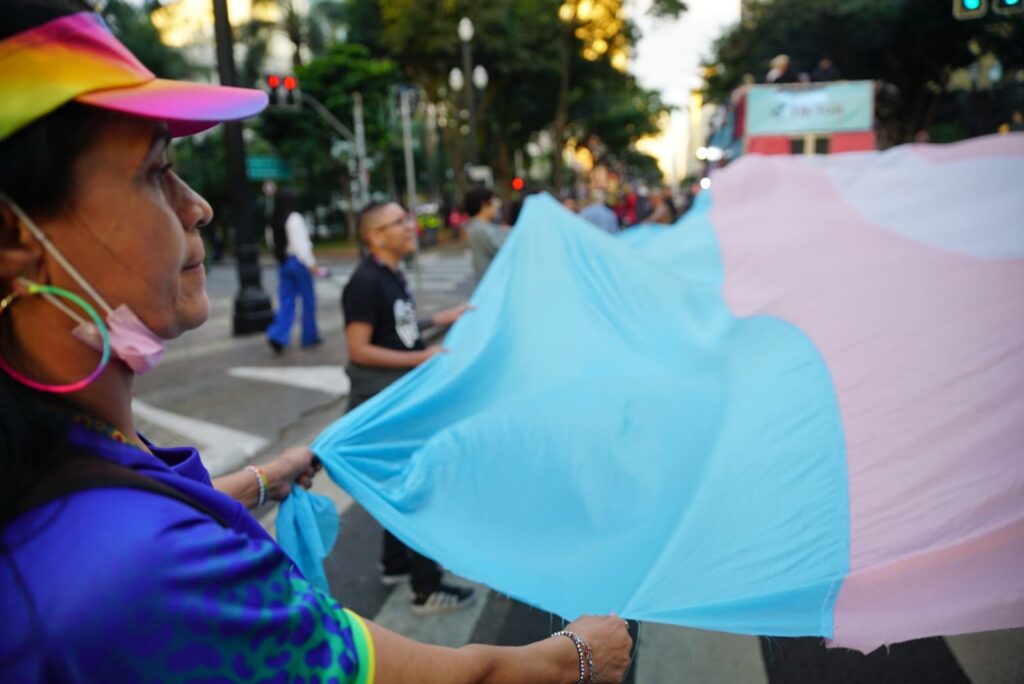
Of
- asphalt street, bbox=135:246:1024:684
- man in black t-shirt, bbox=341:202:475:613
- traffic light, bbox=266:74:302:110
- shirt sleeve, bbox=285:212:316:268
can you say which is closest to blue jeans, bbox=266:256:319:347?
shirt sleeve, bbox=285:212:316:268

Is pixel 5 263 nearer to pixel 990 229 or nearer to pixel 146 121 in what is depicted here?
pixel 146 121

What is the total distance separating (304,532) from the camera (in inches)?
79.4

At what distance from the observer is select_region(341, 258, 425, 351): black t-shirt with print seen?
3477 mm

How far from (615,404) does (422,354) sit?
3.49 feet

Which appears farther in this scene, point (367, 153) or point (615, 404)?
point (367, 153)

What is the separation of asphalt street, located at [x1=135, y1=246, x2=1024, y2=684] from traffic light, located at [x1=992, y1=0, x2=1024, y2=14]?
6.51 m

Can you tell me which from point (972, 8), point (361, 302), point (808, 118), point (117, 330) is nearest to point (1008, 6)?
point (972, 8)

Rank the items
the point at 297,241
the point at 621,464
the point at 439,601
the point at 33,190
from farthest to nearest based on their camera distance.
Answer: the point at 297,241
the point at 439,601
the point at 621,464
the point at 33,190

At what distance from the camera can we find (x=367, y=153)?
40.4 metres

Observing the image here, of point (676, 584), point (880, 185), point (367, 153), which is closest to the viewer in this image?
point (676, 584)

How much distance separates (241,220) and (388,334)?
25.6 ft

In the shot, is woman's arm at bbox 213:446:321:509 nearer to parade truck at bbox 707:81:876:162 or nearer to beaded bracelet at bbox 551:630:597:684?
beaded bracelet at bbox 551:630:597:684

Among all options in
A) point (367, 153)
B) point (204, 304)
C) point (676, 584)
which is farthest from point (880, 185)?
point (367, 153)

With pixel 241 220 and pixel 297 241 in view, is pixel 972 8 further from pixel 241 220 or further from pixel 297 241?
pixel 241 220
